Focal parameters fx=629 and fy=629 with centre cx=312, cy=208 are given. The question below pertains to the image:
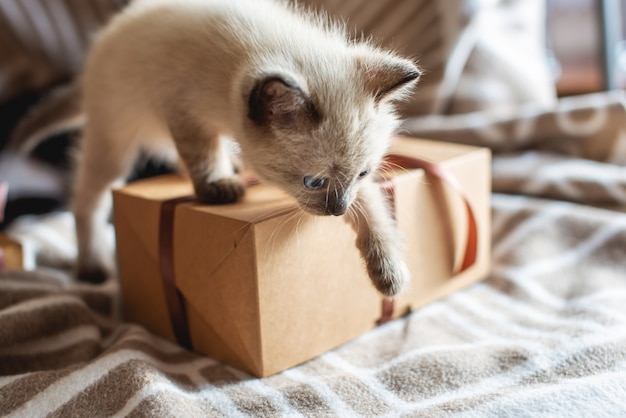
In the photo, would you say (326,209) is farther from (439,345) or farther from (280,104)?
(439,345)

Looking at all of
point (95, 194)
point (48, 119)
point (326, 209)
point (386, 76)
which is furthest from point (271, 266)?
point (48, 119)

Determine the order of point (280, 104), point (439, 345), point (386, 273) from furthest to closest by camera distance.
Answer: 1. point (439, 345)
2. point (386, 273)
3. point (280, 104)

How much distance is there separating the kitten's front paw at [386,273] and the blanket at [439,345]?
0.14 meters

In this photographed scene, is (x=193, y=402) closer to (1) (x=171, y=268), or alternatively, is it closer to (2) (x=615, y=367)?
(1) (x=171, y=268)

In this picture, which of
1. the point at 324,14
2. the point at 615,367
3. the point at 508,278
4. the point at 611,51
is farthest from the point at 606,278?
the point at 611,51

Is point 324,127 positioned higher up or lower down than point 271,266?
higher up

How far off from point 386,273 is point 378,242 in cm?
5

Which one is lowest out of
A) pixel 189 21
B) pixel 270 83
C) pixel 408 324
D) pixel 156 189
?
pixel 408 324

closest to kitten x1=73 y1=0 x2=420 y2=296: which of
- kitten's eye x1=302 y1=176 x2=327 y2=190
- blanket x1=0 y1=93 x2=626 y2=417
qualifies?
kitten's eye x1=302 y1=176 x2=327 y2=190

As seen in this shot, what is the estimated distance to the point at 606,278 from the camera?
1330mm

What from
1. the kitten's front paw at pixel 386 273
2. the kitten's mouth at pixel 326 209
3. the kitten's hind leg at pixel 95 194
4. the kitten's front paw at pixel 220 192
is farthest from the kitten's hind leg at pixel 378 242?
the kitten's hind leg at pixel 95 194

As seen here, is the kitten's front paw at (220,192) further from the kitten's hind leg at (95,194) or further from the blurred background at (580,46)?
the blurred background at (580,46)

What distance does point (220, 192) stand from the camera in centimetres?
111

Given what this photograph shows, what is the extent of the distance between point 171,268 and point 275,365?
0.26 metres
